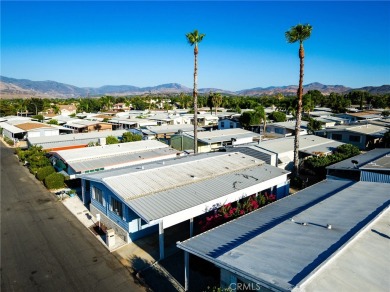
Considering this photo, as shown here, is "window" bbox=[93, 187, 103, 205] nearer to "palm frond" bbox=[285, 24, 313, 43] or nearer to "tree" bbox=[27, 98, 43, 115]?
"palm frond" bbox=[285, 24, 313, 43]

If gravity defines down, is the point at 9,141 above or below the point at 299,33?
below

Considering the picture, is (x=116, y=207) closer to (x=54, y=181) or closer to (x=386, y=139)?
(x=54, y=181)

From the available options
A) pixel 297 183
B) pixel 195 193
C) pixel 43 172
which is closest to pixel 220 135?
pixel 297 183

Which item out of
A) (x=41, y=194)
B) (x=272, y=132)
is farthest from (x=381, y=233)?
(x=272, y=132)

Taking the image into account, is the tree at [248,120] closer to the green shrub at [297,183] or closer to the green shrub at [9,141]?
the green shrub at [297,183]

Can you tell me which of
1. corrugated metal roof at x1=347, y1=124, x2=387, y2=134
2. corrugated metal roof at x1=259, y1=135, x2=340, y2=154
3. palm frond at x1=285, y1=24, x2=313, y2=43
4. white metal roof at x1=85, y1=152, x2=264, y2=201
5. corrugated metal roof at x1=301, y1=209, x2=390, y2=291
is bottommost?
corrugated metal roof at x1=301, y1=209, x2=390, y2=291

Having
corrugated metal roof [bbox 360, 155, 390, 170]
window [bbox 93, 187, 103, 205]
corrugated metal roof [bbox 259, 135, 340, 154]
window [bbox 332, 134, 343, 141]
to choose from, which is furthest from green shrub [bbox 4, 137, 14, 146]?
window [bbox 332, 134, 343, 141]
